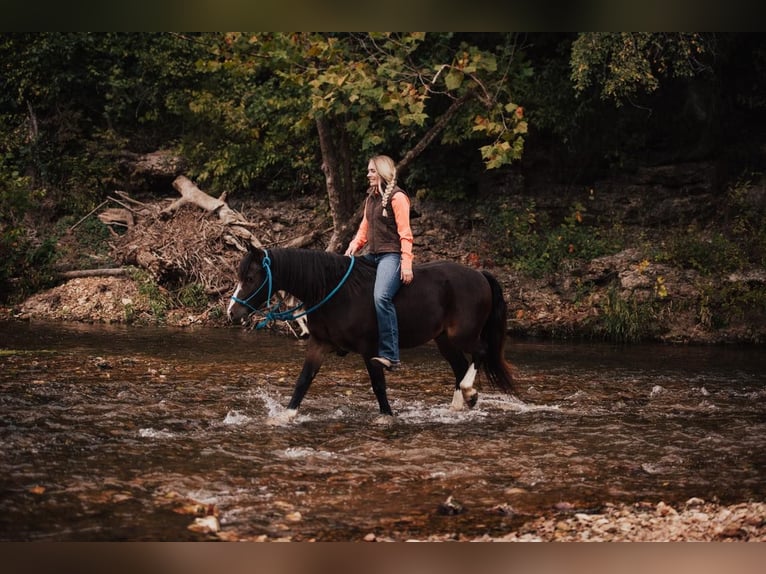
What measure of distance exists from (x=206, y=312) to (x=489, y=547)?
13393 millimetres

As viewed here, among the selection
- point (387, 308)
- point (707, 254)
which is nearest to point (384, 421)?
point (387, 308)

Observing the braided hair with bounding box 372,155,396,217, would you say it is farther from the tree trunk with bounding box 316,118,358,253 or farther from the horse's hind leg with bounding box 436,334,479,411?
the tree trunk with bounding box 316,118,358,253

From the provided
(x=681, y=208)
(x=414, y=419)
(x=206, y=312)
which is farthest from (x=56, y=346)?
(x=681, y=208)

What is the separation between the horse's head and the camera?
7124 mm

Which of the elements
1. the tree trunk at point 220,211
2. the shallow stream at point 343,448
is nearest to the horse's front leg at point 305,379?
the shallow stream at point 343,448

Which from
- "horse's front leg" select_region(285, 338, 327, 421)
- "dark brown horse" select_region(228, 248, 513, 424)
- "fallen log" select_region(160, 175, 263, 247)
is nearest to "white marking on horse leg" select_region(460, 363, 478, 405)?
"dark brown horse" select_region(228, 248, 513, 424)

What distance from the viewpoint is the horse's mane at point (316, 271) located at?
7.39 metres

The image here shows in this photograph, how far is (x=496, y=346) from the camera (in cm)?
855

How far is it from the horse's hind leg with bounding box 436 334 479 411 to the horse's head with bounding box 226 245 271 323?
7.06ft

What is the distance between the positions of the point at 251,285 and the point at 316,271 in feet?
2.16

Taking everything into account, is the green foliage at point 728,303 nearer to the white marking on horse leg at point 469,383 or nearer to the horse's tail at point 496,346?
the horse's tail at point 496,346

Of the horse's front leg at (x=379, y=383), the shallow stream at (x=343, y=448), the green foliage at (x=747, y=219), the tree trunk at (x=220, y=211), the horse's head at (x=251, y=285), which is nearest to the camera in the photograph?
the shallow stream at (x=343, y=448)

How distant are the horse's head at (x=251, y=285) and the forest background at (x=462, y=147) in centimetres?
692

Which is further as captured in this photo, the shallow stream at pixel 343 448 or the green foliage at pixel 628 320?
the green foliage at pixel 628 320
